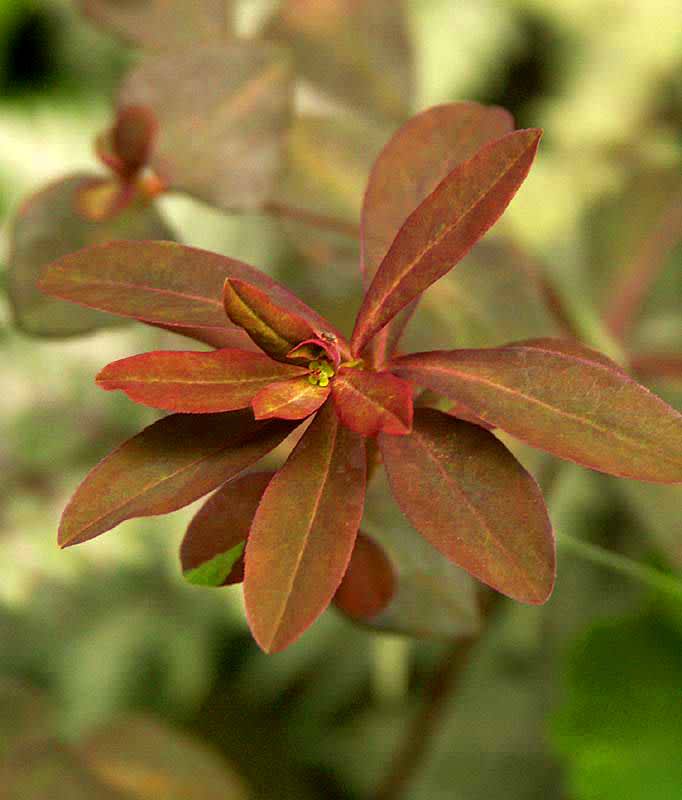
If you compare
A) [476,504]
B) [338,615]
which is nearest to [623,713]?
[338,615]

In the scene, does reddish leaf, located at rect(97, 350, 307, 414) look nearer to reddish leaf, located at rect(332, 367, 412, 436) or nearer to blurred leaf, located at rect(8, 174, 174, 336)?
reddish leaf, located at rect(332, 367, 412, 436)

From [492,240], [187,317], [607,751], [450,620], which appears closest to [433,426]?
[187,317]

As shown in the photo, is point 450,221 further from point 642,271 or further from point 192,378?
point 642,271

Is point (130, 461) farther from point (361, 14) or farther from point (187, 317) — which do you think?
point (361, 14)

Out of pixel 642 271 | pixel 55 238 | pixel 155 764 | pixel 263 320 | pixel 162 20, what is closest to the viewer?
pixel 263 320

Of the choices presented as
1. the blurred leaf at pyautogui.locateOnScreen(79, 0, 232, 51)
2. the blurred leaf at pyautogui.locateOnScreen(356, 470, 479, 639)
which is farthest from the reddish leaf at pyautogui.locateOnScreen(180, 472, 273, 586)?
the blurred leaf at pyautogui.locateOnScreen(79, 0, 232, 51)
